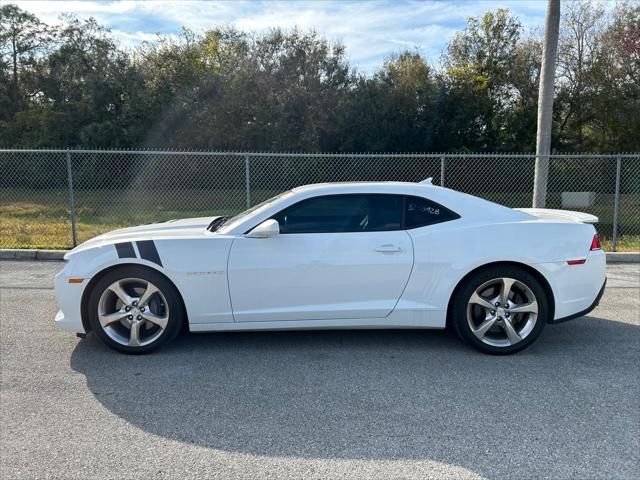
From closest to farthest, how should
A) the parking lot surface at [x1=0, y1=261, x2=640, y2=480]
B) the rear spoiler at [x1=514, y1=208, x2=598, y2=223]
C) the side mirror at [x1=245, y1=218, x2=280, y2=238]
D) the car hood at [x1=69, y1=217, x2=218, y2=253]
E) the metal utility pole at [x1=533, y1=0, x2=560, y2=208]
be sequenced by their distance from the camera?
the parking lot surface at [x1=0, y1=261, x2=640, y2=480] → the side mirror at [x1=245, y1=218, x2=280, y2=238] → the car hood at [x1=69, y1=217, x2=218, y2=253] → the rear spoiler at [x1=514, y1=208, x2=598, y2=223] → the metal utility pole at [x1=533, y1=0, x2=560, y2=208]

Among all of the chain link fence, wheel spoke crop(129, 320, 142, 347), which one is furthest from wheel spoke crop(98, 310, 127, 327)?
the chain link fence

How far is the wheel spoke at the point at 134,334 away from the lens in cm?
426

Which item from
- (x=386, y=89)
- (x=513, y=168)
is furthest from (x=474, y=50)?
(x=513, y=168)

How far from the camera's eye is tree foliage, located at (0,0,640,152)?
21.0 metres

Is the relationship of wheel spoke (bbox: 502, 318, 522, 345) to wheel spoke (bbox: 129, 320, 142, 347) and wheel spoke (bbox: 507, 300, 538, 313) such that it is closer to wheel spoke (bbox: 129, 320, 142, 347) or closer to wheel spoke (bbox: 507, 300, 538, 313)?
wheel spoke (bbox: 507, 300, 538, 313)

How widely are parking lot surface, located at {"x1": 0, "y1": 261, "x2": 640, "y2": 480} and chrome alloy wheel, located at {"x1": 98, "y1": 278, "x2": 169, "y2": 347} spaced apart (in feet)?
0.67

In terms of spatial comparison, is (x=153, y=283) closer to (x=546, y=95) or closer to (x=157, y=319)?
(x=157, y=319)

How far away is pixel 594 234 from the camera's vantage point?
4.40m

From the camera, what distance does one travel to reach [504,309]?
4281 millimetres

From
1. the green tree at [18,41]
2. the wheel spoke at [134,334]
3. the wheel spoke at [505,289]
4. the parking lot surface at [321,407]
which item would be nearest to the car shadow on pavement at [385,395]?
the parking lot surface at [321,407]

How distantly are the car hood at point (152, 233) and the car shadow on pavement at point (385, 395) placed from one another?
36.3 inches

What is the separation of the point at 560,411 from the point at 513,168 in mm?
14955

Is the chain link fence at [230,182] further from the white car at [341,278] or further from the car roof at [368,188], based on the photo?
the car roof at [368,188]

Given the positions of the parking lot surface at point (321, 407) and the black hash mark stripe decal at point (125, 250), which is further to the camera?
the black hash mark stripe decal at point (125, 250)
